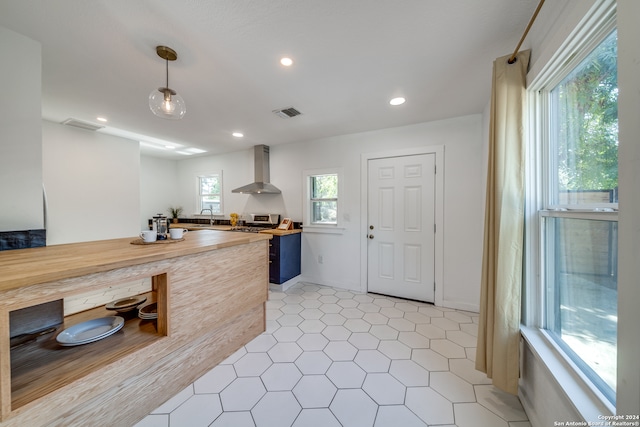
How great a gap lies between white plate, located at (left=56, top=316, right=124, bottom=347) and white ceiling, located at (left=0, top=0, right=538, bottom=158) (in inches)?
72.0

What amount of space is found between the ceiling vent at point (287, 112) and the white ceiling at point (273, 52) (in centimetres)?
9

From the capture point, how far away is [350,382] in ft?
5.27

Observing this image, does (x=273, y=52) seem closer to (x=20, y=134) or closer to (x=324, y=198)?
(x=20, y=134)

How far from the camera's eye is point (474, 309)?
2717 millimetres

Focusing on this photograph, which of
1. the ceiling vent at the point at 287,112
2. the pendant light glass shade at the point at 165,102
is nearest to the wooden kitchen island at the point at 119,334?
the pendant light glass shade at the point at 165,102

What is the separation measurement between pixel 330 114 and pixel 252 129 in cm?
120

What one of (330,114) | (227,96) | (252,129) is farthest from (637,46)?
(252,129)

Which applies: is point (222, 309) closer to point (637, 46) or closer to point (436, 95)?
point (637, 46)

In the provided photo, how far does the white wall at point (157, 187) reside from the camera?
492 centimetres

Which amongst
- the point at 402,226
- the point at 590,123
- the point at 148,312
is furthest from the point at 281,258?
the point at 590,123

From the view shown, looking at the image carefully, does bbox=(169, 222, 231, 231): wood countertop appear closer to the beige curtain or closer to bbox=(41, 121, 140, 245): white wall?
bbox=(41, 121, 140, 245): white wall

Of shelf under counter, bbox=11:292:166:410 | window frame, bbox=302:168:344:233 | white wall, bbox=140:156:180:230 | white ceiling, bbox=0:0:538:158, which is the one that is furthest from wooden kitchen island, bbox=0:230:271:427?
white wall, bbox=140:156:180:230

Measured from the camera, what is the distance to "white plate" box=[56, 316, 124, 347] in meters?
1.24

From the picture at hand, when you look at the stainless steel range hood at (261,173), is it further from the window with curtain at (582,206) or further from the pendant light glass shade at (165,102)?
the window with curtain at (582,206)
